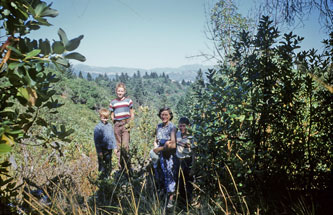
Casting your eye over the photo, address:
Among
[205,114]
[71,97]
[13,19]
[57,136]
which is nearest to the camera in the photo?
[13,19]

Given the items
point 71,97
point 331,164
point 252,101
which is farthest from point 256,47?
point 71,97

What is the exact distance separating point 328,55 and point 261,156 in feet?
3.78

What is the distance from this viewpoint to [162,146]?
12.6 feet

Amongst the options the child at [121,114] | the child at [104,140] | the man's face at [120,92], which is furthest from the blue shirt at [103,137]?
the man's face at [120,92]

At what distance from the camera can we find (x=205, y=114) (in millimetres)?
2352

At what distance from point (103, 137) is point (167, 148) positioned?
166 centimetres

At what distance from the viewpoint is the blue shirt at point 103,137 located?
4625 millimetres

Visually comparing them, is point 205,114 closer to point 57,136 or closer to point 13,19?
point 57,136

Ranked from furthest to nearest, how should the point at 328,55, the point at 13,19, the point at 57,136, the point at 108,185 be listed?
the point at 108,185
the point at 328,55
the point at 57,136
the point at 13,19

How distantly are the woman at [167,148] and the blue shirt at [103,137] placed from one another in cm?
119

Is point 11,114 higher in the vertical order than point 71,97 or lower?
higher

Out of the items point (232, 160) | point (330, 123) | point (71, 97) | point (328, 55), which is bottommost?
point (71, 97)

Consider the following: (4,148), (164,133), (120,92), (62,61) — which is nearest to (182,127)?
(164,133)

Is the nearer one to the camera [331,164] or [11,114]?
[11,114]
